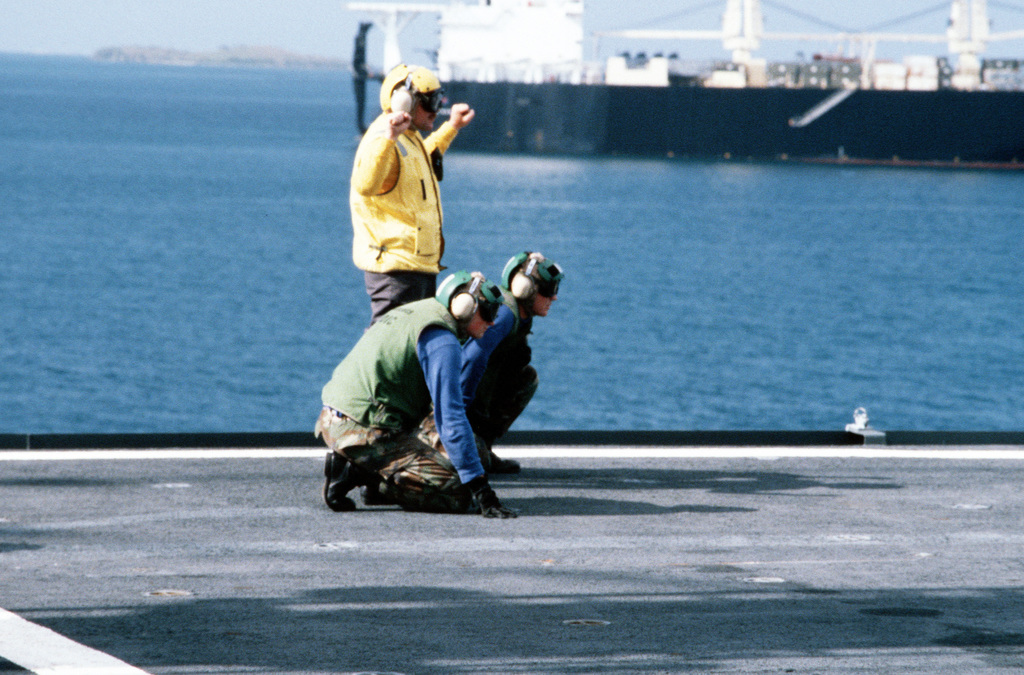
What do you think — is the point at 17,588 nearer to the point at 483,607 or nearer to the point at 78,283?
the point at 483,607

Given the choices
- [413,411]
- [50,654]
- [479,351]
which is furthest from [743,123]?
[50,654]

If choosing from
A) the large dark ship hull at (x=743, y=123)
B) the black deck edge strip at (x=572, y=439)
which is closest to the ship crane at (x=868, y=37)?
the large dark ship hull at (x=743, y=123)

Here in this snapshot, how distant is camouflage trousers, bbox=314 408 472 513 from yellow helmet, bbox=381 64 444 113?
63.0 inches

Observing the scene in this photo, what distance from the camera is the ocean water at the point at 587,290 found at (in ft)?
133

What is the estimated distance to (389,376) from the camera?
20.6ft

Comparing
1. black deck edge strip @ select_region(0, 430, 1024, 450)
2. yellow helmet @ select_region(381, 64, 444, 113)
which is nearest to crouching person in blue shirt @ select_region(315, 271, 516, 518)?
yellow helmet @ select_region(381, 64, 444, 113)

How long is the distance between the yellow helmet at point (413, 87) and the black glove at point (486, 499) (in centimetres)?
185

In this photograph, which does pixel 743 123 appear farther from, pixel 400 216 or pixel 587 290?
pixel 400 216

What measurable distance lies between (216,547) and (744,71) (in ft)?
353

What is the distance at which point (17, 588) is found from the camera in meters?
4.82

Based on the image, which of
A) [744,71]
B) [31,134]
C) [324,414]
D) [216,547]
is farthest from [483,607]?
[31,134]

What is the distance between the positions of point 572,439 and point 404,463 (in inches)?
86.1

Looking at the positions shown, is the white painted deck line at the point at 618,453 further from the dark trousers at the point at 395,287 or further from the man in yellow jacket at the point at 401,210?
the man in yellow jacket at the point at 401,210

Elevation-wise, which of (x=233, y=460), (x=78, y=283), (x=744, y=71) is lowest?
(x=78, y=283)
